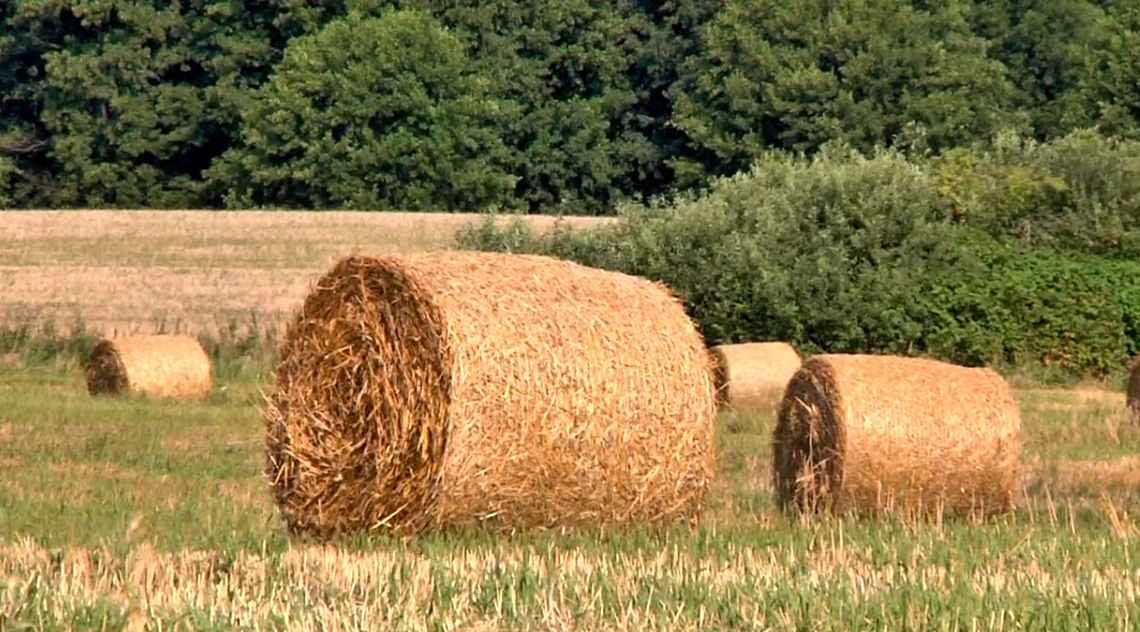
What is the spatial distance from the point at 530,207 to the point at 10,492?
56.8m

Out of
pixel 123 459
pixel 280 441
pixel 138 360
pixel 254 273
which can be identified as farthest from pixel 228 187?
pixel 280 441

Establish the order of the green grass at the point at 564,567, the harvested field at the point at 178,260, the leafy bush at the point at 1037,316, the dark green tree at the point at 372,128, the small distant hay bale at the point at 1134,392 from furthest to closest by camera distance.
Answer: the dark green tree at the point at 372,128, the harvested field at the point at 178,260, the leafy bush at the point at 1037,316, the small distant hay bale at the point at 1134,392, the green grass at the point at 564,567

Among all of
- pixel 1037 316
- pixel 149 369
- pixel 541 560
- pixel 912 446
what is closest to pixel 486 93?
pixel 1037 316

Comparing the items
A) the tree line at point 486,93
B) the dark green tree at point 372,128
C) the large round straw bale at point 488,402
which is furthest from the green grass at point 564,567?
the tree line at point 486,93

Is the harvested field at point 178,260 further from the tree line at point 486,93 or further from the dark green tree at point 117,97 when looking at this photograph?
the dark green tree at point 117,97

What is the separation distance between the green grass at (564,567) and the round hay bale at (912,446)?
353 mm

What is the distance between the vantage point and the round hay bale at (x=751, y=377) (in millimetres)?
21922

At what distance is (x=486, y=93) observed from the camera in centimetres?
6794

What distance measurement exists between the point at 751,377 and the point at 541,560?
519 inches

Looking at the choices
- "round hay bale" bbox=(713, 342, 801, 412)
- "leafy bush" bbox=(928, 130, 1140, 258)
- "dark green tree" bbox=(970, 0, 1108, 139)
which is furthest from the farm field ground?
"dark green tree" bbox=(970, 0, 1108, 139)

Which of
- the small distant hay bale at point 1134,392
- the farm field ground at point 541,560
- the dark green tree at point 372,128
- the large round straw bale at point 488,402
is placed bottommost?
the small distant hay bale at point 1134,392

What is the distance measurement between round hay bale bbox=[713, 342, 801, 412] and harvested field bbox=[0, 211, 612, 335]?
10009mm

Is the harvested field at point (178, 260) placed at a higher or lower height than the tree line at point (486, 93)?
lower

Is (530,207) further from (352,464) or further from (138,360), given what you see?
(352,464)
